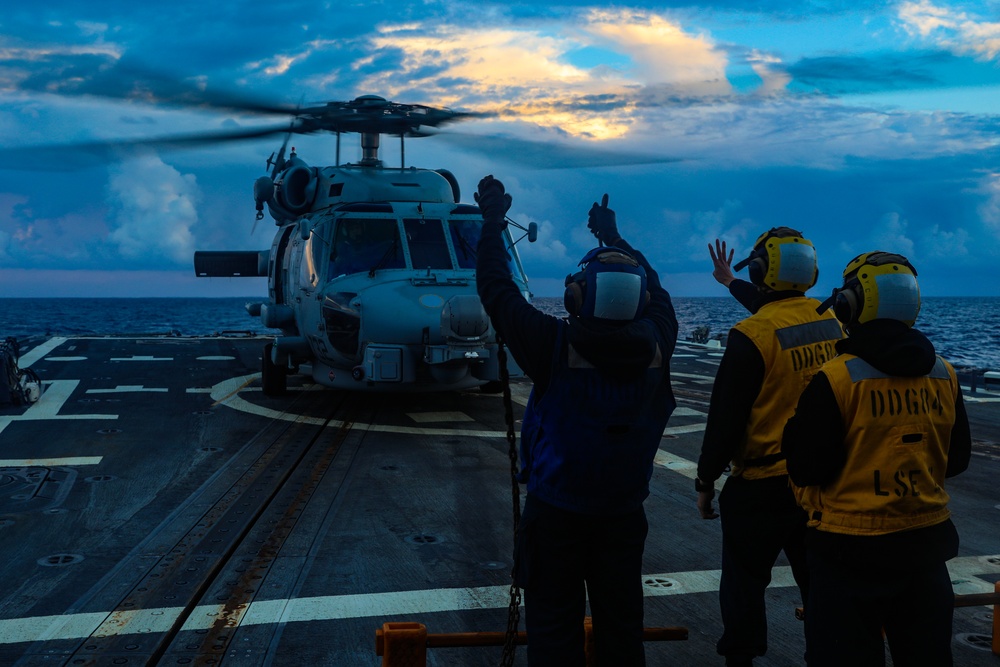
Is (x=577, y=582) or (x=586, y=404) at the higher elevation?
(x=586, y=404)

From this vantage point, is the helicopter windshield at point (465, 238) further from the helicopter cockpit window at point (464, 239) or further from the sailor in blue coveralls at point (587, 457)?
the sailor in blue coveralls at point (587, 457)

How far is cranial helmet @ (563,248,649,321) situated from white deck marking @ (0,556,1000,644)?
232cm

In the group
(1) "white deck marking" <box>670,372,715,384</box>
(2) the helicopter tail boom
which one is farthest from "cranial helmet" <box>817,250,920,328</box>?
(2) the helicopter tail boom

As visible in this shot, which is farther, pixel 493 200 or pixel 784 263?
pixel 784 263

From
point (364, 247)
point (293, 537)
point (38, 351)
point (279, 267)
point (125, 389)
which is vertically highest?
point (364, 247)

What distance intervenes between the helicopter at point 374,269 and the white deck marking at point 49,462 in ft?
10.3

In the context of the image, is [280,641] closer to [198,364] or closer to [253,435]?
[253,435]

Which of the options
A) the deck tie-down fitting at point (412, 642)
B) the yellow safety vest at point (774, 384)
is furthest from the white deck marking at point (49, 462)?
the yellow safety vest at point (774, 384)

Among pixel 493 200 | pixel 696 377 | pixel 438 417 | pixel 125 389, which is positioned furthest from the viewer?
pixel 696 377

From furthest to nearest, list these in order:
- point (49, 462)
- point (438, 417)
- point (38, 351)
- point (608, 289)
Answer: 1. point (38, 351)
2. point (438, 417)
3. point (49, 462)
4. point (608, 289)

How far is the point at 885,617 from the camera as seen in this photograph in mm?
2988

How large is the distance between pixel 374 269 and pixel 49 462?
4278 millimetres

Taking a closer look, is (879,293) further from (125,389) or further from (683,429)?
(125,389)

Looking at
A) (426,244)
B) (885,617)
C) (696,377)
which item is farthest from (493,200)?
(696,377)
